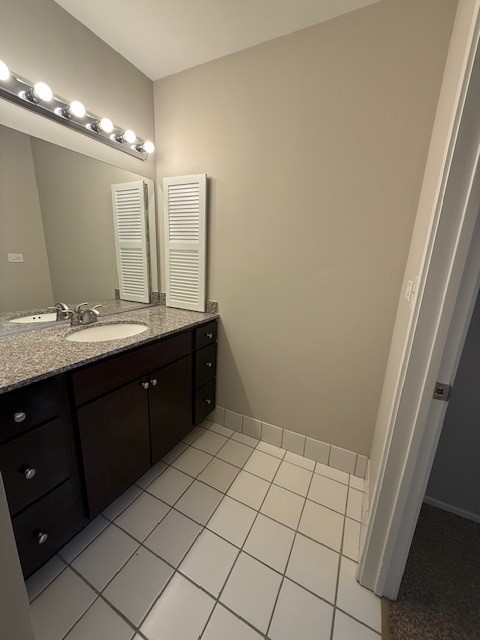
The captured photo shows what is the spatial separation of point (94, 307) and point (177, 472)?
1.13 meters

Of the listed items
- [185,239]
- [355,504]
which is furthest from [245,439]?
[185,239]

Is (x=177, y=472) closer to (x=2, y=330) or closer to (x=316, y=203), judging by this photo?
(x=2, y=330)

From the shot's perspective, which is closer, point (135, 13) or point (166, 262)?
point (135, 13)

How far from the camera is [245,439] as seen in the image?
6.03 feet

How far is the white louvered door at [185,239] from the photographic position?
164cm

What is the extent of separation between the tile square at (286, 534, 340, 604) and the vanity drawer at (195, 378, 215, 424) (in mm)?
885

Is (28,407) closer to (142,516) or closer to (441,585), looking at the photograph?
(142,516)

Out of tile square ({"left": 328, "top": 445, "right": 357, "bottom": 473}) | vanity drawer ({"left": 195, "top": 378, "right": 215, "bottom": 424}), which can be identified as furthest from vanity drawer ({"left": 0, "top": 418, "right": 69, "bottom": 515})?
tile square ({"left": 328, "top": 445, "right": 357, "bottom": 473})

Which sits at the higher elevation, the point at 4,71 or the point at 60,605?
the point at 4,71

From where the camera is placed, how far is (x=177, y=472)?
4.98 feet

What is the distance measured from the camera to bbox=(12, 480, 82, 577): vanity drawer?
85cm

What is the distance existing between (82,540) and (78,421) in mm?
624

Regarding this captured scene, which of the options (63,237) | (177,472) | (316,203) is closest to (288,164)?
(316,203)

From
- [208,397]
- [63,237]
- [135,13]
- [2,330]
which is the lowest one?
[208,397]
